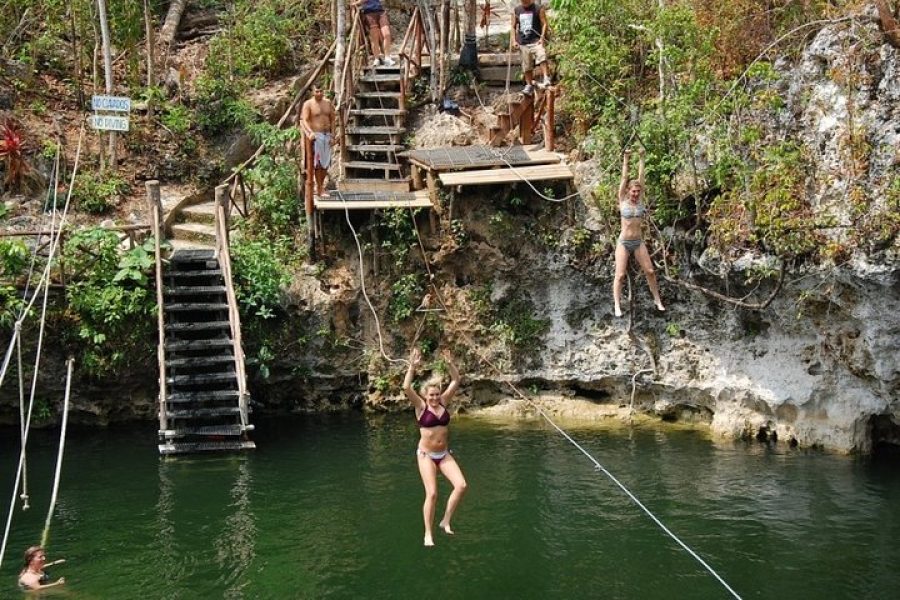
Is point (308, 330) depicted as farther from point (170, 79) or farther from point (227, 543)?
point (170, 79)

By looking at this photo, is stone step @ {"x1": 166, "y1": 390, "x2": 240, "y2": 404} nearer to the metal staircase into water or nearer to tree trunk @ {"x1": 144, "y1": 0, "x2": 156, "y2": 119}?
the metal staircase into water

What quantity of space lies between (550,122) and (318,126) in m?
3.96

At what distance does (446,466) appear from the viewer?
1152 centimetres

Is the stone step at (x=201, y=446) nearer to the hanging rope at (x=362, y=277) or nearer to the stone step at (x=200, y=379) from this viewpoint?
the stone step at (x=200, y=379)

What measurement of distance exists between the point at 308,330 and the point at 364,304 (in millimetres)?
1084

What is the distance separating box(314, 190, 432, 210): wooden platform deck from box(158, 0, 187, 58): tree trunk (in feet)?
25.4

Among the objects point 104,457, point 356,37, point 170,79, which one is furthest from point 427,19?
point 104,457

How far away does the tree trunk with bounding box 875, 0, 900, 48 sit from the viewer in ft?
47.1

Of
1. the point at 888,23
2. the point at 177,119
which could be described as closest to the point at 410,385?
the point at 888,23

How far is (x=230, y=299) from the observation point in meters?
16.9

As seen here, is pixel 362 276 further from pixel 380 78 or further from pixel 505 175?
pixel 380 78

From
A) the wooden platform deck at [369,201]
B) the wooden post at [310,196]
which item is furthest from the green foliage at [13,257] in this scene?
the wooden platform deck at [369,201]

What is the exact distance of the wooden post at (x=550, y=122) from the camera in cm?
1816

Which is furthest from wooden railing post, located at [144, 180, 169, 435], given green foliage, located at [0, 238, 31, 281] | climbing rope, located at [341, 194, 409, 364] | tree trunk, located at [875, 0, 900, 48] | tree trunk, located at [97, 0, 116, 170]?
tree trunk, located at [875, 0, 900, 48]
